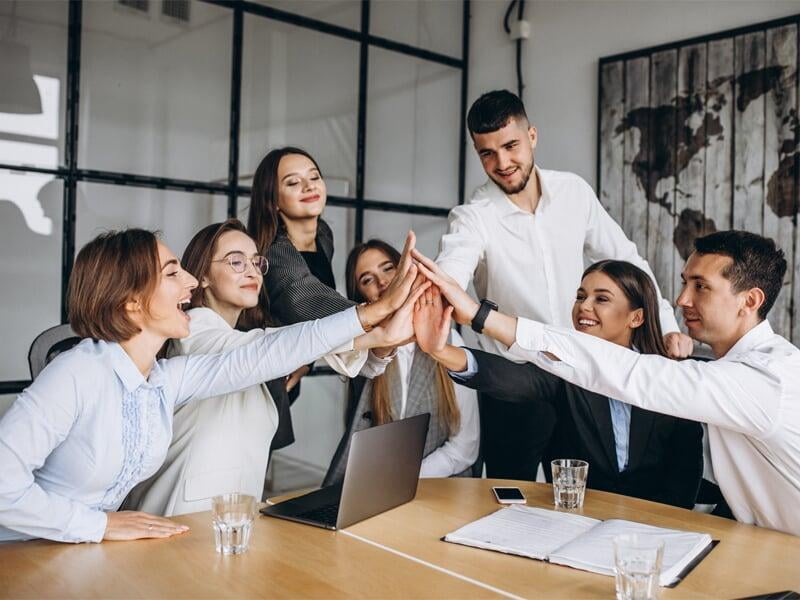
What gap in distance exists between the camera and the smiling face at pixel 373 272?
104 inches

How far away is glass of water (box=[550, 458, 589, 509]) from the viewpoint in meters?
1.67

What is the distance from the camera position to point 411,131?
186 inches

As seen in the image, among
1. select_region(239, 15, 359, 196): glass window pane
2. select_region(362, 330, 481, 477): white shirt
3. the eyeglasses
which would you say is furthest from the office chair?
select_region(239, 15, 359, 196): glass window pane

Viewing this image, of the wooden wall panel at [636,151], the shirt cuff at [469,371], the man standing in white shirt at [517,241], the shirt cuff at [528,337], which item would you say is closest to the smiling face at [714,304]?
the shirt cuff at [528,337]

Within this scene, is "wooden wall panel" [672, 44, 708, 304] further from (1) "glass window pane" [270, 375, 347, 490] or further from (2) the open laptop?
(2) the open laptop

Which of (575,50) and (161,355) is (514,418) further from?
(575,50)

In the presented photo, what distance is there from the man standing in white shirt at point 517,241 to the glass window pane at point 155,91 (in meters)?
1.58

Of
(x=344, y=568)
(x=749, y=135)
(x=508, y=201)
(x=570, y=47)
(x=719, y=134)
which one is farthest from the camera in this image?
(x=570, y=47)

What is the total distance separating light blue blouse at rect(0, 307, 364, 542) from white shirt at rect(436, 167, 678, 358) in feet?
3.54

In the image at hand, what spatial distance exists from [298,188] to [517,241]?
858 millimetres

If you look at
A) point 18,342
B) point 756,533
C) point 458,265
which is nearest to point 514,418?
point 458,265

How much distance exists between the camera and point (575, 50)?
4359mm

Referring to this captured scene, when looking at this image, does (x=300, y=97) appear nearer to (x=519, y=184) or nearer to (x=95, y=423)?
(x=519, y=184)

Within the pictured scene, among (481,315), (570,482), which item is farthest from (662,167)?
(570,482)
